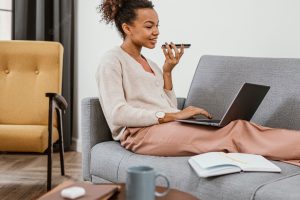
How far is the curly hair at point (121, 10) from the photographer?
2102mm

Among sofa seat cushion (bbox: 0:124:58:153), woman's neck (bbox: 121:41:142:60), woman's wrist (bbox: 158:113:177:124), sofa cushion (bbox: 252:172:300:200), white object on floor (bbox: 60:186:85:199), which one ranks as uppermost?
woman's neck (bbox: 121:41:142:60)

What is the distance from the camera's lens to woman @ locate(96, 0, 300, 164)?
1636mm

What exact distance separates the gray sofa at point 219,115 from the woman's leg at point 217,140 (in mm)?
48

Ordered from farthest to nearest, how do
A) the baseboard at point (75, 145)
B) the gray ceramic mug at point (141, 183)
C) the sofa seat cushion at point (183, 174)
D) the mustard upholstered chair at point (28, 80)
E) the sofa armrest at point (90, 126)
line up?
the baseboard at point (75, 145) → the mustard upholstered chair at point (28, 80) → the sofa armrest at point (90, 126) → the sofa seat cushion at point (183, 174) → the gray ceramic mug at point (141, 183)

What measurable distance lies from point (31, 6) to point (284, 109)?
224 centimetres

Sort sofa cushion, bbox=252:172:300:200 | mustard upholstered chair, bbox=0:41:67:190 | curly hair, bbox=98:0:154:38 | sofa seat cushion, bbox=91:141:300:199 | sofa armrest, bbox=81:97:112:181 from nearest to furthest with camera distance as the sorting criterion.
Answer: sofa cushion, bbox=252:172:300:200 < sofa seat cushion, bbox=91:141:300:199 < sofa armrest, bbox=81:97:112:181 < curly hair, bbox=98:0:154:38 < mustard upholstered chair, bbox=0:41:67:190

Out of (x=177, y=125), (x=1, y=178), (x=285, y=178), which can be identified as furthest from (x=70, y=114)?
(x=285, y=178)

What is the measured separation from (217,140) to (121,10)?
2.76 ft

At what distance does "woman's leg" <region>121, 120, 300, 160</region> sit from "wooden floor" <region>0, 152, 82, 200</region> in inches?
33.1

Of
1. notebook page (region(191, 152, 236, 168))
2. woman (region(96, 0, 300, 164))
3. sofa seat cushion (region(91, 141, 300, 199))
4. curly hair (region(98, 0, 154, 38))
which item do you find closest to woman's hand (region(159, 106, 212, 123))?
woman (region(96, 0, 300, 164))

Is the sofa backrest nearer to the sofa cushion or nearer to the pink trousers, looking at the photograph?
the pink trousers

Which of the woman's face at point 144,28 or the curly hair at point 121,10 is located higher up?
the curly hair at point 121,10

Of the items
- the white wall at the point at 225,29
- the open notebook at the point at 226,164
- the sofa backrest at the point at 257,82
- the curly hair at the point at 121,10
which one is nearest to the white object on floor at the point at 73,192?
the open notebook at the point at 226,164

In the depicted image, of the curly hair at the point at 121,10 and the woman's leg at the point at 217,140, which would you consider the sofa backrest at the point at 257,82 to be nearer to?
the woman's leg at the point at 217,140
